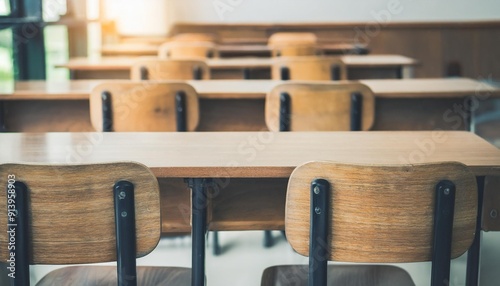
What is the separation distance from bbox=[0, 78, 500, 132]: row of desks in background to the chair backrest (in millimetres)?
1663

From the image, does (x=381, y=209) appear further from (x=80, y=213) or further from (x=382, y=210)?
(x=80, y=213)

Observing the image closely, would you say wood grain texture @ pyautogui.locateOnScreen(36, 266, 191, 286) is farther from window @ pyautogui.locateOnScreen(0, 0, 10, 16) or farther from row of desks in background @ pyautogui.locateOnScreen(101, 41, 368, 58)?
row of desks in background @ pyautogui.locateOnScreen(101, 41, 368, 58)

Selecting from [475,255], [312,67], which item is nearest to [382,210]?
[475,255]

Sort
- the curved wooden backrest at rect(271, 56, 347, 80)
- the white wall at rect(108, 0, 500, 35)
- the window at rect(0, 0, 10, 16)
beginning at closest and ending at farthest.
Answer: the curved wooden backrest at rect(271, 56, 347, 80) → the window at rect(0, 0, 10, 16) → the white wall at rect(108, 0, 500, 35)

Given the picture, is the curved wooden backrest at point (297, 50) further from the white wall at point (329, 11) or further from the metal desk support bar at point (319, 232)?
the metal desk support bar at point (319, 232)

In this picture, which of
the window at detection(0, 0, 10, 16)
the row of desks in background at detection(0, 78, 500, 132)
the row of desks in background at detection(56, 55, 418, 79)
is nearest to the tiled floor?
the row of desks in background at detection(0, 78, 500, 132)

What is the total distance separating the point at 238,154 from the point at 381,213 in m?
0.49

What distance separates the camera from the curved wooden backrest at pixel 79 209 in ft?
5.16

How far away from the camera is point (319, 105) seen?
2994mm

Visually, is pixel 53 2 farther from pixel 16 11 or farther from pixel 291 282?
pixel 291 282

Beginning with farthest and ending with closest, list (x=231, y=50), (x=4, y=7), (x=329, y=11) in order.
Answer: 1. (x=329, y=11)
2. (x=231, y=50)
3. (x=4, y=7)

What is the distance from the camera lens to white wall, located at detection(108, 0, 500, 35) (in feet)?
26.9

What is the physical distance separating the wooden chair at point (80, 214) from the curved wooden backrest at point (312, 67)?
260cm

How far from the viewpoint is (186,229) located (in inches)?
86.7
